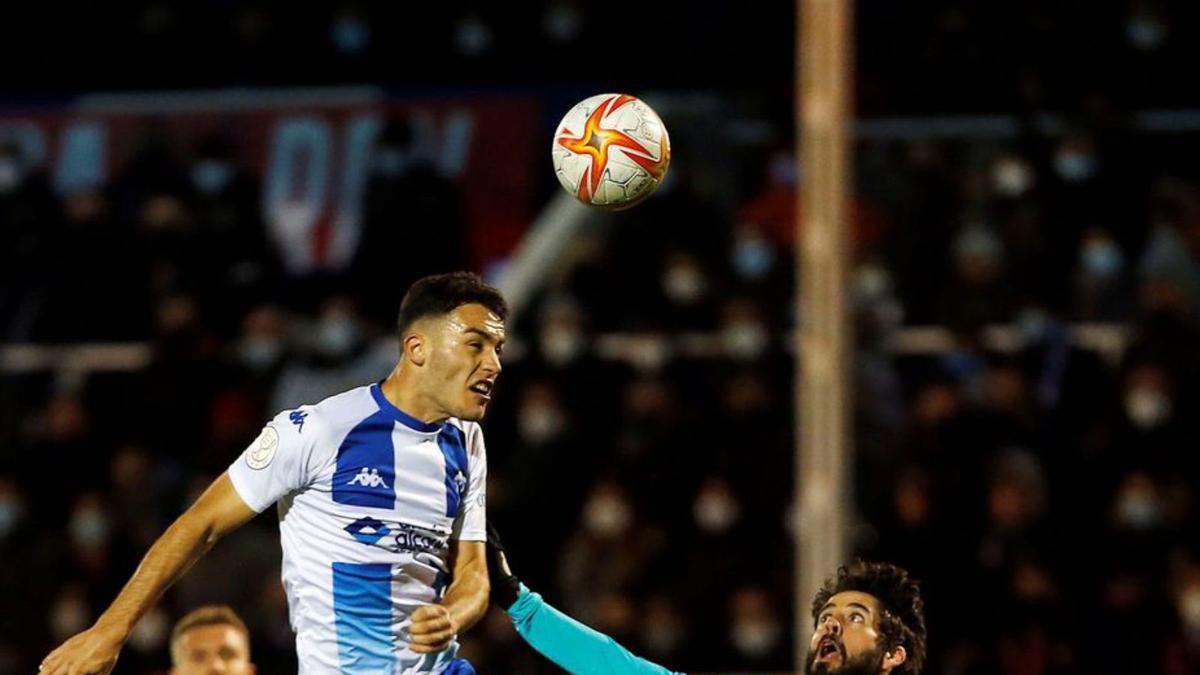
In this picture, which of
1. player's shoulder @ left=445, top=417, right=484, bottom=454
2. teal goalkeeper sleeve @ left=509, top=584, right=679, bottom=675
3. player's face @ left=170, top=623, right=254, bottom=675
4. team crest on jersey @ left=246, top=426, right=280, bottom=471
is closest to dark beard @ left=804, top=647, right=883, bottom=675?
teal goalkeeper sleeve @ left=509, top=584, right=679, bottom=675

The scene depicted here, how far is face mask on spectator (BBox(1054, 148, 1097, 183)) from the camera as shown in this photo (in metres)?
10.6

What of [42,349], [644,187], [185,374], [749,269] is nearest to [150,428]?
[185,374]

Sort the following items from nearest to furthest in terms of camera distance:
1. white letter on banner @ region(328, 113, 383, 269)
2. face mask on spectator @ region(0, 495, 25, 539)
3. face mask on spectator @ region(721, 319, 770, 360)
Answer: face mask on spectator @ region(721, 319, 770, 360) → face mask on spectator @ region(0, 495, 25, 539) → white letter on banner @ region(328, 113, 383, 269)

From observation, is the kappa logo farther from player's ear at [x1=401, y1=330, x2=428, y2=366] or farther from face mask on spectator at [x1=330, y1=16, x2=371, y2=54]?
face mask on spectator at [x1=330, y1=16, x2=371, y2=54]

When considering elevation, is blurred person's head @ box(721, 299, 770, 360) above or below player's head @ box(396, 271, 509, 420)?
below

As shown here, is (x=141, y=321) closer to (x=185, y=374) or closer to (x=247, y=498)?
(x=185, y=374)

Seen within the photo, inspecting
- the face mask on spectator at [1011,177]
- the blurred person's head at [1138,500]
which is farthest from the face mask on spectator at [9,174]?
the blurred person's head at [1138,500]

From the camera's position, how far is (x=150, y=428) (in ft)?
35.8

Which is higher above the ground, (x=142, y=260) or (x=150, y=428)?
(x=142, y=260)

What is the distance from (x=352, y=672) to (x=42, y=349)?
6816mm

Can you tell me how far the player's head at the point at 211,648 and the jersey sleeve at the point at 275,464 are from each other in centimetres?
123

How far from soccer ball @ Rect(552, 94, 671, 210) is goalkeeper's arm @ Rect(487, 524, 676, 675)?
1.13 metres

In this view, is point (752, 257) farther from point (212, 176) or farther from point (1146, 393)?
point (212, 176)

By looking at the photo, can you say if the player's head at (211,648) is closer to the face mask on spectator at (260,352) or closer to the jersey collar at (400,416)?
the jersey collar at (400,416)
